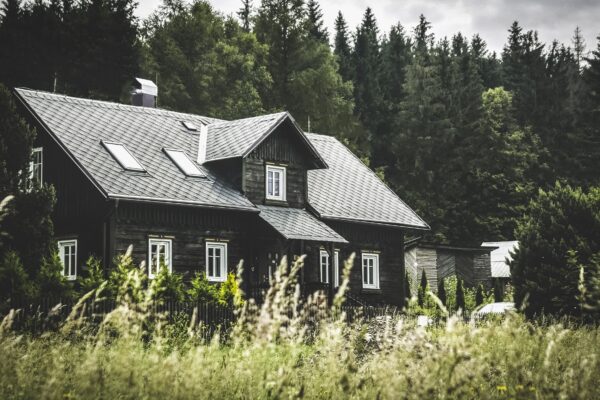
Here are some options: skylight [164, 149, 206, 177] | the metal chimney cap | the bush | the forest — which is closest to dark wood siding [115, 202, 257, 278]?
skylight [164, 149, 206, 177]

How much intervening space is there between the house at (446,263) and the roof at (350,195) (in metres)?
9.72

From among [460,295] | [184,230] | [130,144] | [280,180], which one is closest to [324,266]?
[280,180]

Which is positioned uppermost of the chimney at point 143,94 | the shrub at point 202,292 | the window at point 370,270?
the chimney at point 143,94

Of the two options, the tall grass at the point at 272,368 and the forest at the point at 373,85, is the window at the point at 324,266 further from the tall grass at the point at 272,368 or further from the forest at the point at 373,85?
the tall grass at the point at 272,368

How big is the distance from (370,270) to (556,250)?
9928mm

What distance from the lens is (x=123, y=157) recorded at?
24.6 m

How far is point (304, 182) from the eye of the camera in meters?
28.4

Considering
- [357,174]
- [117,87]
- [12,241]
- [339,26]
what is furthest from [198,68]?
[339,26]

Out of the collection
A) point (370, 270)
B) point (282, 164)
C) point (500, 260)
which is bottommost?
point (370, 270)

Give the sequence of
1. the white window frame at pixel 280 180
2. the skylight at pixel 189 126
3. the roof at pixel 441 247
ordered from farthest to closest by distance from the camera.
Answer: the roof at pixel 441 247 < the skylight at pixel 189 126 < the white window frame at pixel 280 180

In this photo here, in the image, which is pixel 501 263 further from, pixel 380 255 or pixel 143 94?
pixel 143 94

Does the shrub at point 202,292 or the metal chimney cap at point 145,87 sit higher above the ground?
the metal chimney cap at point 145,87

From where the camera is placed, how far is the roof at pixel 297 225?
24938 mm

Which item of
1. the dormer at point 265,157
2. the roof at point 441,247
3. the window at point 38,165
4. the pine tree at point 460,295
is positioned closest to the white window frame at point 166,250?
the dormer at point 265,157
